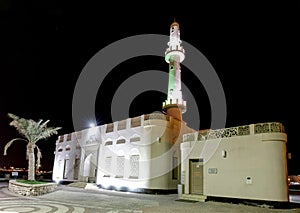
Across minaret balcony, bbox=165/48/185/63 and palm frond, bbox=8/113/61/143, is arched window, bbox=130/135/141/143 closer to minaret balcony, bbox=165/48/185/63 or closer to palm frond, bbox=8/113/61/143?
palm frond, bbox=8/113/61/143

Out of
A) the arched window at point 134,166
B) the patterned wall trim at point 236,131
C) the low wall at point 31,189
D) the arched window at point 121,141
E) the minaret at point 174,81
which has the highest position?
the minaret at point 174,81

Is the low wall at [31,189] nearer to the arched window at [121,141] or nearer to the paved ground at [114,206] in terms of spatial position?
the paved ground at [114,206]

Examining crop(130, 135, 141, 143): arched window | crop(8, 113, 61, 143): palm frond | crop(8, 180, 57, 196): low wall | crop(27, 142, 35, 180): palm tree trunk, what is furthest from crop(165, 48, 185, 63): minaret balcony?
crop(8, 180, 57, 196): low wall

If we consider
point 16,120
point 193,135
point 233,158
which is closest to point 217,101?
point 193,135

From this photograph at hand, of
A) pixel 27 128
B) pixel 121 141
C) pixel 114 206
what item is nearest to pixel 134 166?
pixel 121 141

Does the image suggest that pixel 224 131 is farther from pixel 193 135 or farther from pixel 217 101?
pixel 217 101

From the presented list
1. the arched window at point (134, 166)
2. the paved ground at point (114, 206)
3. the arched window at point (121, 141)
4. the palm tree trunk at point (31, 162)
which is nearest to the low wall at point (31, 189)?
the palm tree trunk at point (31, 162)

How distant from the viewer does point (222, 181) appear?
44.5 feet

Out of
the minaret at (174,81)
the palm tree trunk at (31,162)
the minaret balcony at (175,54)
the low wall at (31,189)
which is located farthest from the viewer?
the minaret balcony at (175,54)

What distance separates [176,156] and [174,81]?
9.00 meters

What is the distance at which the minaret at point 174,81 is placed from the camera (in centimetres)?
2515

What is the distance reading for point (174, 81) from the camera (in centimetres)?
2595

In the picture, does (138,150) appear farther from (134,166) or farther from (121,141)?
(121,141)

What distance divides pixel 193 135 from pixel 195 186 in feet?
10.1
